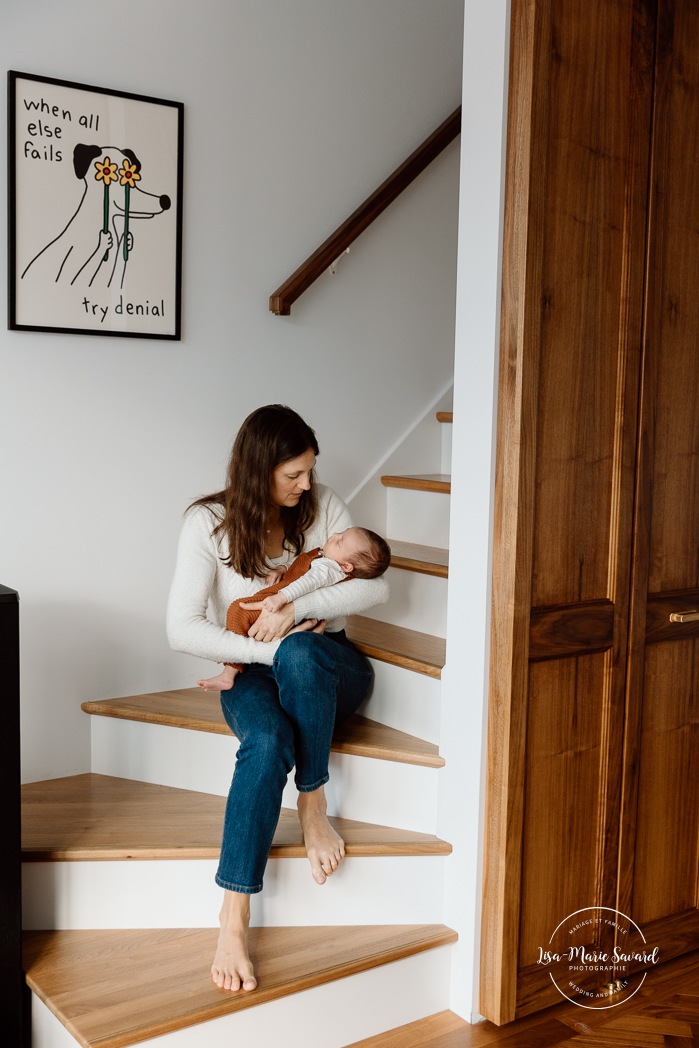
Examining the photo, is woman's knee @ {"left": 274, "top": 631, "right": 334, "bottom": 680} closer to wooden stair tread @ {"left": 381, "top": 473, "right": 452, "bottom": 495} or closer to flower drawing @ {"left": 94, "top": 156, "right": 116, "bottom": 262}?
wooden stair tread @ {"left": 381, "top": 473, "right": 452, "bottom": 495}

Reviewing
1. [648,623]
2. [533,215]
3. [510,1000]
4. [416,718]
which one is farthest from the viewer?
[416,718]

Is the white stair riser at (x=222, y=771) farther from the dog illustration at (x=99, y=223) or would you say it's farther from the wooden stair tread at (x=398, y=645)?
the dog illustration at (x=99, y=223)

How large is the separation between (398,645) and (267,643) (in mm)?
411

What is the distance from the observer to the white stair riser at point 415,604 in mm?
2680

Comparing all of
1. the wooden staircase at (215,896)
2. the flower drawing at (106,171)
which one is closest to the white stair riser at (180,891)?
the wooden staircase at (215,896)

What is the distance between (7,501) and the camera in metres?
2.48

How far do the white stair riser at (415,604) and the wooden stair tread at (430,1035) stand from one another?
0.96 meters

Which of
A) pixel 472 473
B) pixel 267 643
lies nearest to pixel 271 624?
pixel 267 643

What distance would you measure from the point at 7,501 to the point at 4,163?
822 mm

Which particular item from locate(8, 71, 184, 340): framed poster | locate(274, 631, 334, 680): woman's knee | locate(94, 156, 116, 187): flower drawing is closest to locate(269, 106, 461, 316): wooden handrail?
locate(8, 71, 184, 340): framed poster

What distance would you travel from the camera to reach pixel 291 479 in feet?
7.64

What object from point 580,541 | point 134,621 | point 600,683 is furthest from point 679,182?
point 134,621

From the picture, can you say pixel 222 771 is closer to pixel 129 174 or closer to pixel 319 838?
pixel 319 838

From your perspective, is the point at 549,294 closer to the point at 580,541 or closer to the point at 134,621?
the point at 580,541
